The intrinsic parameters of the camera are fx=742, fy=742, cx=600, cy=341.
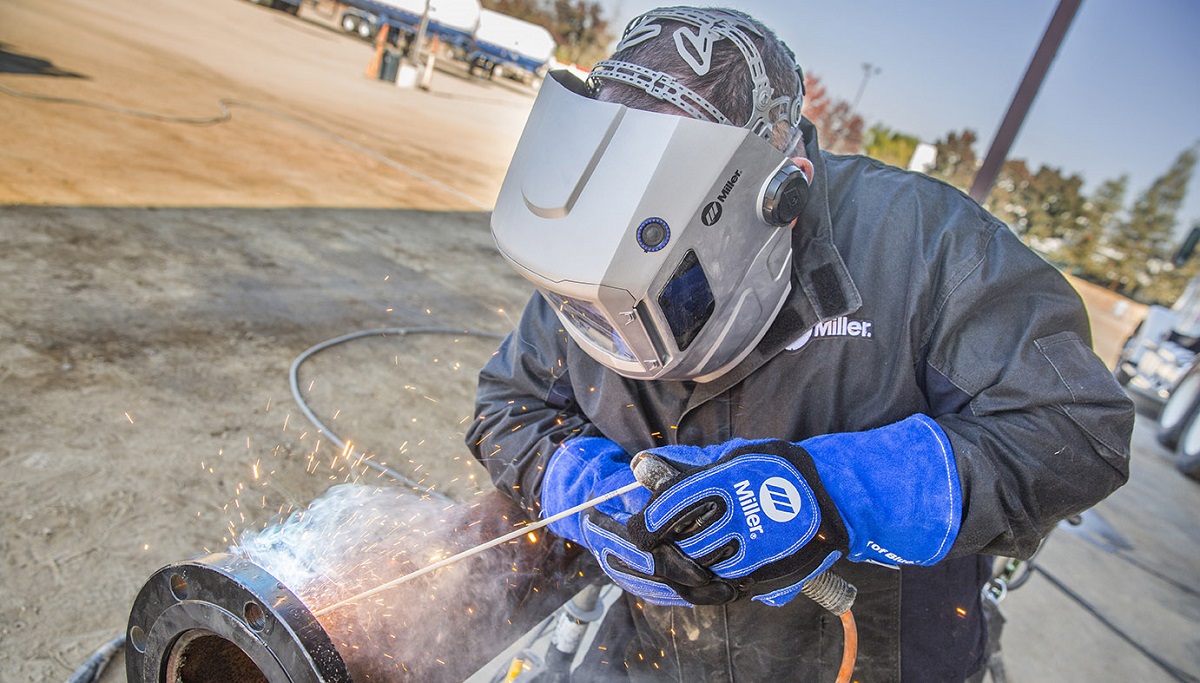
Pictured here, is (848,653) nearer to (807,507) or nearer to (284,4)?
(807,507)

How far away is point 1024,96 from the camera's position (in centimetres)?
552

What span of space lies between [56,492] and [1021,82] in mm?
6292

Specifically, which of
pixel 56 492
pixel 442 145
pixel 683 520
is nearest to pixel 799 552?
pixel 683 520

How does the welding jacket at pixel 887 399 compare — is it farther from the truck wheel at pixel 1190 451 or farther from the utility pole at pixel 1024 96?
the truck wheel at pixel 1190 451

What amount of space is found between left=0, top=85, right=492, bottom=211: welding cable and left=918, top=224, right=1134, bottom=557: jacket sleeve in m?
7.42

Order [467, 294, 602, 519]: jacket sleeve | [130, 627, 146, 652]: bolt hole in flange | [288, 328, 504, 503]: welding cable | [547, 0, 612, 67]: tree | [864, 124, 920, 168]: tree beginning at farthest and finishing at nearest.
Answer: [547, 0, 612, 67]: tree → [864, 124, 920, 168]: tree → [288, 328, 504, 503]: welding cable → [467, 294, 602, 519]: jacket sleeve → [130, 627, 146, 652]: bolt hole in flange

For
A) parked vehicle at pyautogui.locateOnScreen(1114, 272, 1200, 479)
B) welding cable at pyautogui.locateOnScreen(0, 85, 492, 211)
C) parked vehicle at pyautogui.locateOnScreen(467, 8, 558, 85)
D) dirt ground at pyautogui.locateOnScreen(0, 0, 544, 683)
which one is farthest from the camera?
parked vehicle at pyautogui.locateOnScreen(467, 8, 558, 85)

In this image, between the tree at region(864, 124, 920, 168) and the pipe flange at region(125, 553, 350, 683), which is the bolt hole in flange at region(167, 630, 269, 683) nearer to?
the pipe flange at region(125, 553, 350, 683)

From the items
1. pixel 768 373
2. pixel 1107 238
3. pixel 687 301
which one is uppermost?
pixel 1107 238

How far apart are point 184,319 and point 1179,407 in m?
9.32

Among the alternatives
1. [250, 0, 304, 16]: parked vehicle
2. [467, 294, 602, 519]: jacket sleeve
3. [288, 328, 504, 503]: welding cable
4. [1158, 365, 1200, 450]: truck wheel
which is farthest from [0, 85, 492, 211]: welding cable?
[250, 0, 304, 16]: parked vehicle

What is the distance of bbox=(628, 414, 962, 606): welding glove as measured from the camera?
1.11 m

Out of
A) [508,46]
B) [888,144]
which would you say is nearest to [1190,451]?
[888,144]

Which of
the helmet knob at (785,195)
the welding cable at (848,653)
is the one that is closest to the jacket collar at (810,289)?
the helmet knob at (785,195)
